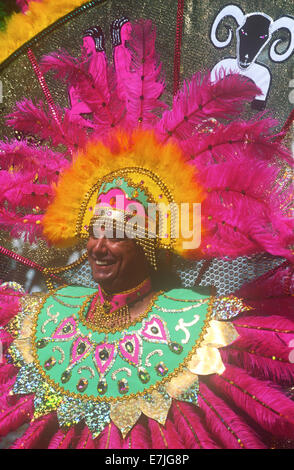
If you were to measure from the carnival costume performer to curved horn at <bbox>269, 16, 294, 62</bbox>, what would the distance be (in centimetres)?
35

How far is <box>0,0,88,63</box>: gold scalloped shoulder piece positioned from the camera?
2.19 m

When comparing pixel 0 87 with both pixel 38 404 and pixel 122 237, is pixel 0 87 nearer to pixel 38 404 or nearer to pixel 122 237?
pixel 122 237

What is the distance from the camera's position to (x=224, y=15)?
6.70ft

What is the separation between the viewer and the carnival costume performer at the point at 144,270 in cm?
159

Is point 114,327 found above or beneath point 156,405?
above

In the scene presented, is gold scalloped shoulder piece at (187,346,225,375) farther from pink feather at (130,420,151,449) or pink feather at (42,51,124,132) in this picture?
pink feather at (42,51,124,132)

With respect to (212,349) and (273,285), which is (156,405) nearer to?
(212,349)

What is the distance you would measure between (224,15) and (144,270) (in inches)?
50.6


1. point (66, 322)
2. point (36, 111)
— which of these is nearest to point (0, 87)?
point (36, 111)

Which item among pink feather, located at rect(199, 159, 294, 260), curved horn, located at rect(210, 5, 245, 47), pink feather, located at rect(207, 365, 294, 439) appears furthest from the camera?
curved horn, located at rect(210, 5, 245, 47)

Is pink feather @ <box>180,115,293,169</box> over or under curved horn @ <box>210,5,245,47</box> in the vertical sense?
under

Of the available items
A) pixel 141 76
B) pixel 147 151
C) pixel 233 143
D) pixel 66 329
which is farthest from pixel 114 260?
pixel 141 76

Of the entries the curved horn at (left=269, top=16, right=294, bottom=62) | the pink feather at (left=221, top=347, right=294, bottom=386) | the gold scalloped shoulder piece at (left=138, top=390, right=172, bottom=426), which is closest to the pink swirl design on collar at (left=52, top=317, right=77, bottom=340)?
the gold scalloped shoulder piece at (left=138, top=390, right=172, bottom=426)

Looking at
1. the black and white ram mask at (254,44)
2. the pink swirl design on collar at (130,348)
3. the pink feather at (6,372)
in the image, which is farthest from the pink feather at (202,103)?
the pink feather at (6,372)
